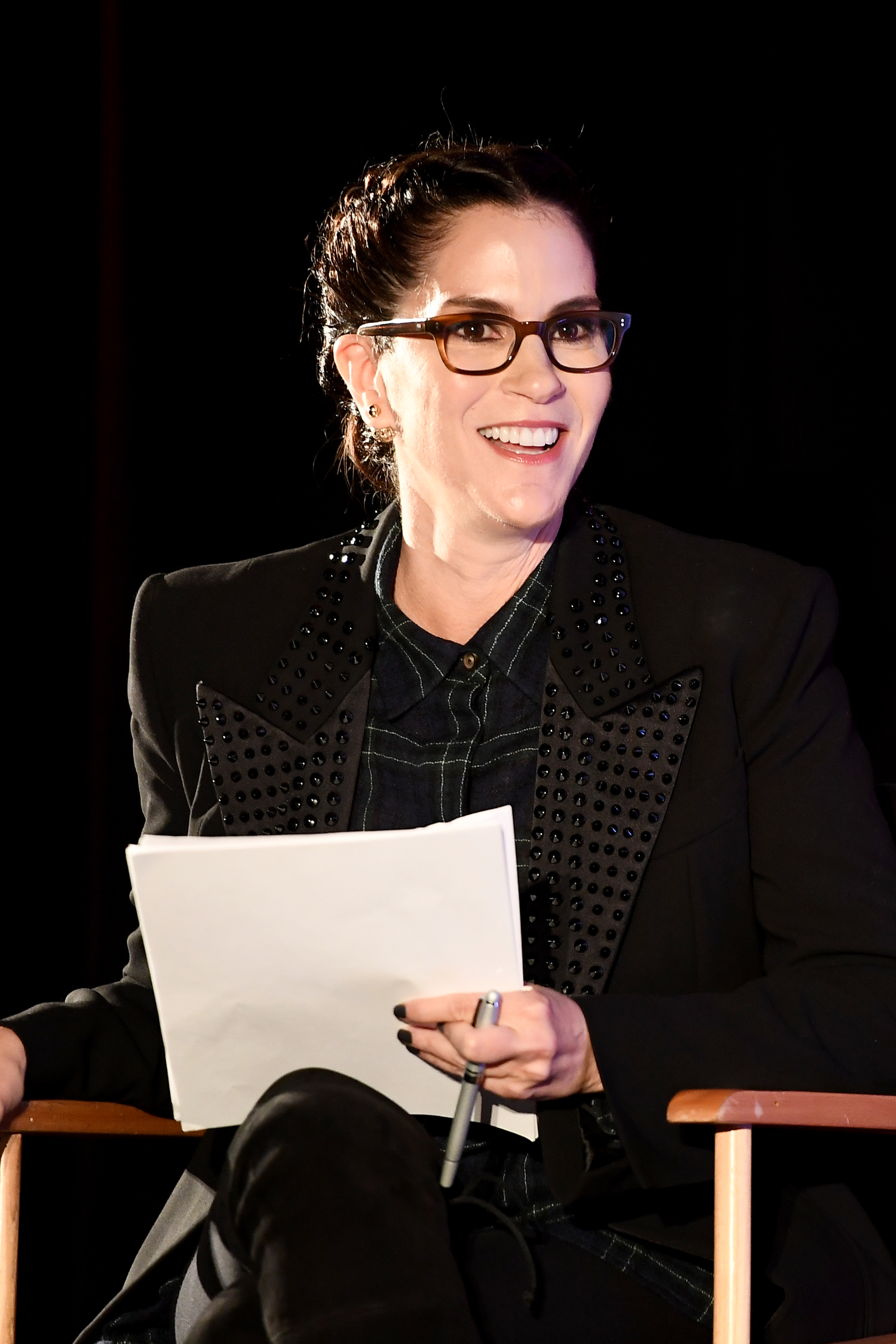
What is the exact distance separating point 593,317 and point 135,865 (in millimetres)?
819

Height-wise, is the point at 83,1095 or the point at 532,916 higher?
the point at 532,916

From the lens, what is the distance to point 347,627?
186 cm

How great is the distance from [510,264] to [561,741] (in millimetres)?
546

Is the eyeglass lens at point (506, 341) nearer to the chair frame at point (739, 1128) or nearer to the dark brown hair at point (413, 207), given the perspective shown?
the dark brown hair at point (413, 207)

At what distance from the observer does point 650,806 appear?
65.2 inches

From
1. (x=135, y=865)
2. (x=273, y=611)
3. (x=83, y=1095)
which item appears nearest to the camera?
(x=135, y=865)

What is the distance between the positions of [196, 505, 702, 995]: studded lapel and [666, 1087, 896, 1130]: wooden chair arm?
32cm

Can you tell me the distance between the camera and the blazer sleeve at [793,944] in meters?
1.41

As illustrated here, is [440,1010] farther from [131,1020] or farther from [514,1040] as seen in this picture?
[131,1020]

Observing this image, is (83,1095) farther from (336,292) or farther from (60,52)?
(60,52)

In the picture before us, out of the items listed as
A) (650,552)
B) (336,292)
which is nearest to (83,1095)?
(650,552)

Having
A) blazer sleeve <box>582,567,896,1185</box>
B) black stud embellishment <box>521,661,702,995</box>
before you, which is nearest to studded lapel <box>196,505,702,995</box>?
black stud embellishment <box>521,661,702,995</box>

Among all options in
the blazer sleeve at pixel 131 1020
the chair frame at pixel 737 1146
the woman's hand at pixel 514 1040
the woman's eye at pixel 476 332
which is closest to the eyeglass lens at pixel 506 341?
the woman's eye at pixel 476 332

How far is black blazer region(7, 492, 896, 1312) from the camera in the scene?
1452mm
